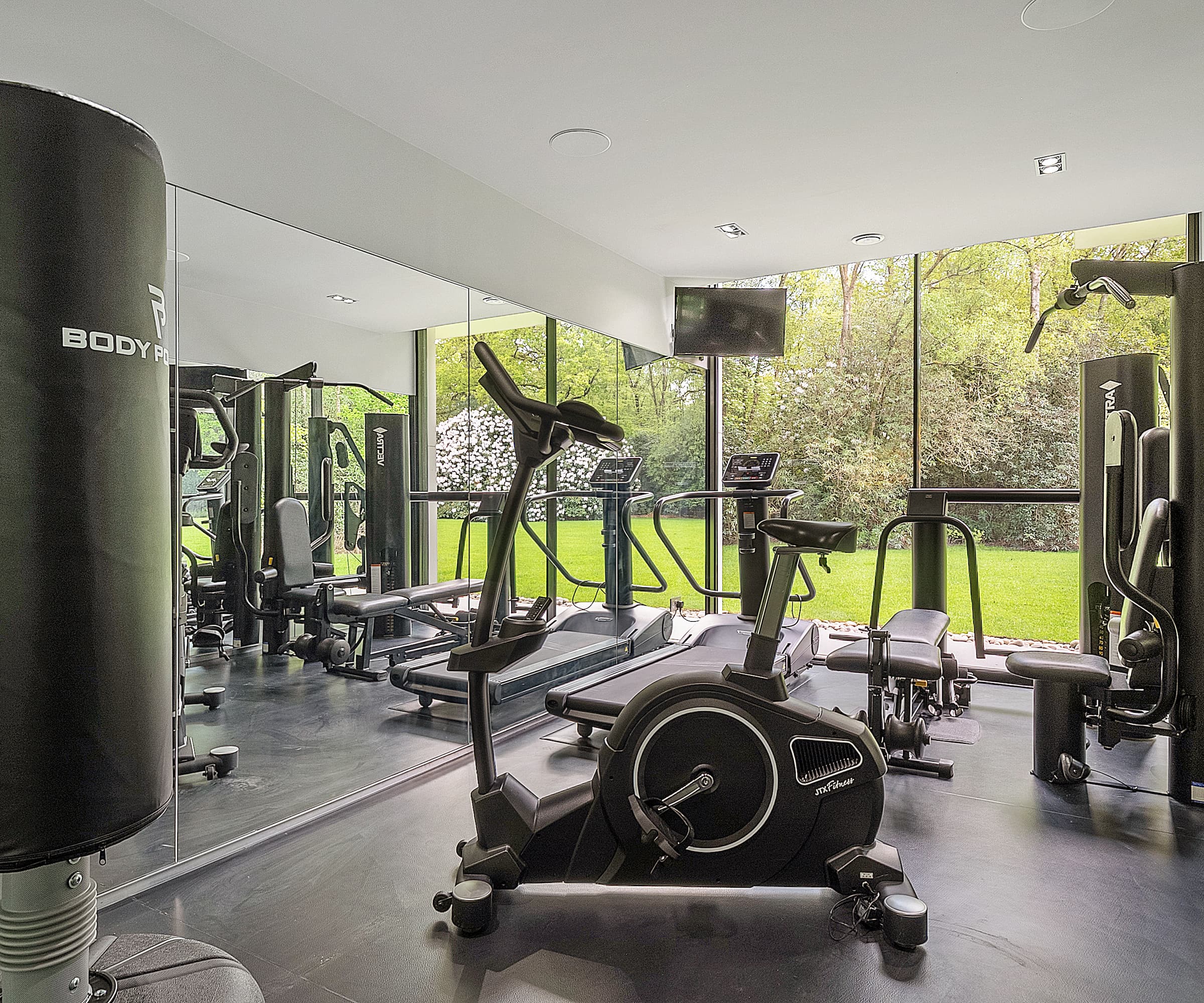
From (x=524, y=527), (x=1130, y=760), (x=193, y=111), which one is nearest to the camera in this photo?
(x=193, y=111)

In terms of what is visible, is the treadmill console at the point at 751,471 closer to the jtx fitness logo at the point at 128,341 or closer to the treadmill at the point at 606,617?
the treadmill at the point at 606,617

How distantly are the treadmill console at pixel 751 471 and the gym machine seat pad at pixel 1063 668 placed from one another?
2131mm

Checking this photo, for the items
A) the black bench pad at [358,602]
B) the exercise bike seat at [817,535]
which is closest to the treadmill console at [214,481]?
the black bench pad at [358,602]

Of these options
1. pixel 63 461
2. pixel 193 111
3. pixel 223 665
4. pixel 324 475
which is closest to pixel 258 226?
pixel 193 111

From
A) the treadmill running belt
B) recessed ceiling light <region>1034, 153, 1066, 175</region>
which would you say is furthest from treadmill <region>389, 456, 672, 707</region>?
recessed ceiling light <region>1034, 153, 1066, 175</region>

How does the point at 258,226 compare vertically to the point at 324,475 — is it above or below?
above

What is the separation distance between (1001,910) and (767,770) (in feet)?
2.74

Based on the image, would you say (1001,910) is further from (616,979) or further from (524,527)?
(524,527)

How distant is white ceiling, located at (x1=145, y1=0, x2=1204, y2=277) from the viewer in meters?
2.59

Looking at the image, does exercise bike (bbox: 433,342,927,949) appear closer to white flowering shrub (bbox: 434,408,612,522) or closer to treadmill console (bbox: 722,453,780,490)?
white flowering shrub (bbox: 434,408,612,522)

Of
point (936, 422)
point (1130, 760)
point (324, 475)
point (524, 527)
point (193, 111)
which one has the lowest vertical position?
point (1130, 760)

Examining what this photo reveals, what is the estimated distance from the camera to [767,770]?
7.18 feet

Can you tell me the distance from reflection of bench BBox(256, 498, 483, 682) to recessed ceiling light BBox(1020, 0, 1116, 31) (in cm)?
317

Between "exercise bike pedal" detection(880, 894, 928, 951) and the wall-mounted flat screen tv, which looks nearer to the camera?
"exercise bike pedal" detection(880, 894, 928, 951)
